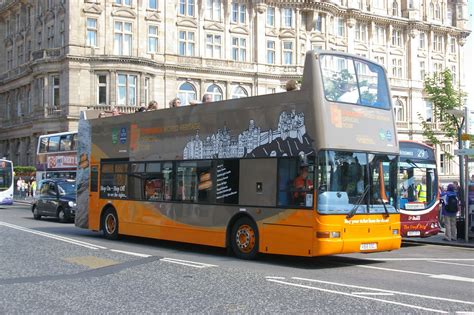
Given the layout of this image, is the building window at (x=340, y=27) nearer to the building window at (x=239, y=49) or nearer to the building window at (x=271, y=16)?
the building window at (x=271, y=16)

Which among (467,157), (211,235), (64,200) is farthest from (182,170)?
(64,200)

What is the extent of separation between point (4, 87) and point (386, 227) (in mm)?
63304

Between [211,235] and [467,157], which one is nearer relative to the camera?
[211,235]

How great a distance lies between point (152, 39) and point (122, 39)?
3047 millimetres

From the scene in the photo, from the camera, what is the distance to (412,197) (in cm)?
1869

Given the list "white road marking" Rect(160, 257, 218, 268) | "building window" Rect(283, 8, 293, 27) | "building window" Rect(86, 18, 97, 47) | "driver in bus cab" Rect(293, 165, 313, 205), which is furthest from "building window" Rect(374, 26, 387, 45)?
"white road marking" Rect(160, 257, 218, 268)

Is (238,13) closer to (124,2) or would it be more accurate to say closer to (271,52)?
(271,52)

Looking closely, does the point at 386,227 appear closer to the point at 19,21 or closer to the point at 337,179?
the point at 337,179

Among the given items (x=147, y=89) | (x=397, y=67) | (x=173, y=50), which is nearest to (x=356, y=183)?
(x=147, y=89)

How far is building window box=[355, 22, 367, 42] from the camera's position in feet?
235

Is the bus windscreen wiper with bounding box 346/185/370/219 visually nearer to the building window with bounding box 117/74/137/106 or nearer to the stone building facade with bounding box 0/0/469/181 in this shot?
the stone building facade with bounding box 0/0/469/181

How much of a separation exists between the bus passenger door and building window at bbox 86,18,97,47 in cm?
3837

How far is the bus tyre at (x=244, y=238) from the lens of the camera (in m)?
13.2

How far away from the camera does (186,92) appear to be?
5912 centimetres
